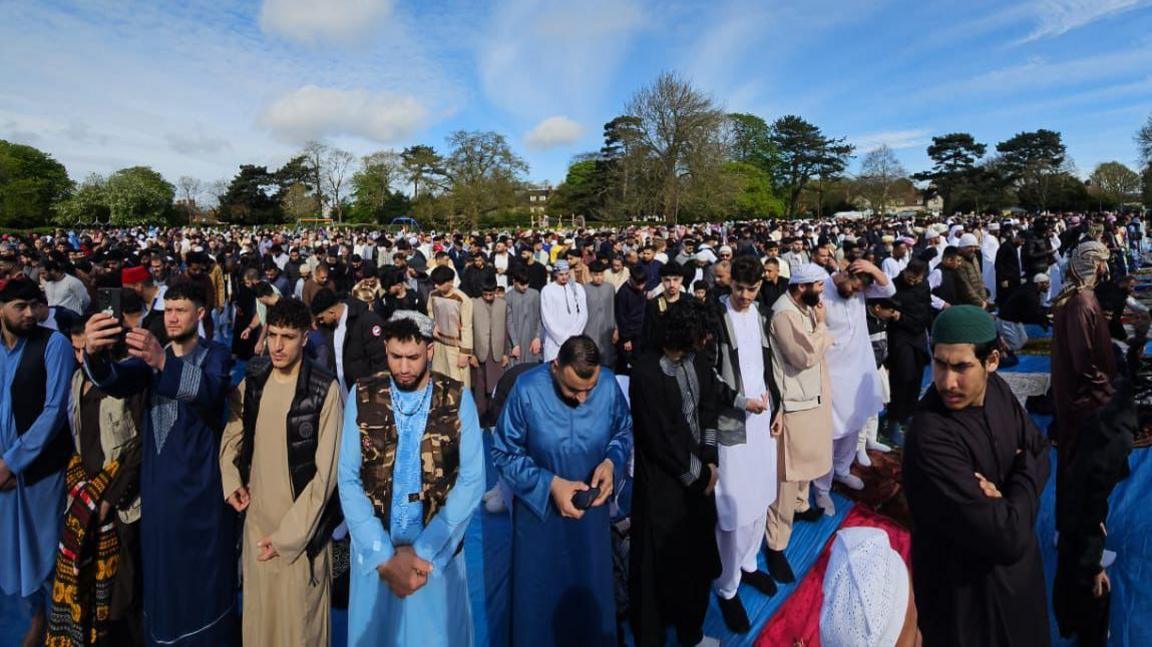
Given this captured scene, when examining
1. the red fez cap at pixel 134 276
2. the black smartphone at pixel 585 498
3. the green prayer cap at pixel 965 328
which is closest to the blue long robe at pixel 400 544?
the black smartphone at pixel 585 498

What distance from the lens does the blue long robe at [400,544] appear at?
2.40 meters

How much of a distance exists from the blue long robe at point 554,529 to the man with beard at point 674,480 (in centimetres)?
27

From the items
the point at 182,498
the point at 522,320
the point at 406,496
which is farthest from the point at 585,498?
the point at 522,320

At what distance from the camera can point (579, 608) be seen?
277cm

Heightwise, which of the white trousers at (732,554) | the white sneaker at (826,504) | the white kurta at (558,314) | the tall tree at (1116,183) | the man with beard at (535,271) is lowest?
the white sneaker at (826,504)

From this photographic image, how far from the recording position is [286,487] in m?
2.59

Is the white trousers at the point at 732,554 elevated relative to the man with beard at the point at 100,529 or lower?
lower

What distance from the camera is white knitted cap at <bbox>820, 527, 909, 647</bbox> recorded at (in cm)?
194

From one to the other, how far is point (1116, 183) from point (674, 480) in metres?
59.3

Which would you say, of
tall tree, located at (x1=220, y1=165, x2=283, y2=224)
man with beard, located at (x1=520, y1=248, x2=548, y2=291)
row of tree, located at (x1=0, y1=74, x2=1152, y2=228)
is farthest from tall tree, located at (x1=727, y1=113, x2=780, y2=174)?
man with beard, located at (x1=520, y1=248, x2=548, y2=291)

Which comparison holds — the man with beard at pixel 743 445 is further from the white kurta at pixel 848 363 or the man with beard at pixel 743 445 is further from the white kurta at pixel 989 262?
the white kurta at pixel 989 262

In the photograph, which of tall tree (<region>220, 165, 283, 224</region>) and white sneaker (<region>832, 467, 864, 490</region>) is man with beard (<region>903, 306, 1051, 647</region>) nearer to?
white sneaker (<region>832, 467, 864, 490</region>)

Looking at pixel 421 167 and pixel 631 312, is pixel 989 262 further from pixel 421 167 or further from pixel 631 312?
pixel 421 167

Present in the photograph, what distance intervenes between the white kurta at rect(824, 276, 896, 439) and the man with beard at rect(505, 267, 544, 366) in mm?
3249
